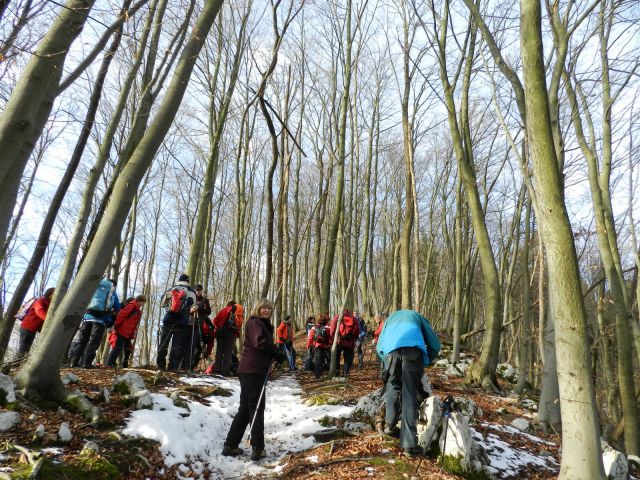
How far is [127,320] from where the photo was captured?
830 centimetres

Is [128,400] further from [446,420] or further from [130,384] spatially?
[446,420]

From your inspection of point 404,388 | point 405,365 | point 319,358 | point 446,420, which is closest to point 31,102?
point 405,365

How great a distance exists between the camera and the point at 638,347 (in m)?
8.95

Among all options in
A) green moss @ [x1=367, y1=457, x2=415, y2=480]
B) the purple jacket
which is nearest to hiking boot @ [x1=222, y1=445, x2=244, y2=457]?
the purple jacket

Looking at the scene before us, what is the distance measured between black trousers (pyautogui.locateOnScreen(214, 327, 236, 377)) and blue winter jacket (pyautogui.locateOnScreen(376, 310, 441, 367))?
434 centimetres

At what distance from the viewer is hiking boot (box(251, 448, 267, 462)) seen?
4.80m

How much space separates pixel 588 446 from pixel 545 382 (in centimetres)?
448

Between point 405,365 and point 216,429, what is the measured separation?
103 inches

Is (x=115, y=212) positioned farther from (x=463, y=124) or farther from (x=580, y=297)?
(x=463, y=124)

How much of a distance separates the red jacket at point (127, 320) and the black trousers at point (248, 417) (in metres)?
4.36

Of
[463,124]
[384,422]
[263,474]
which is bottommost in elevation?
[263,474]

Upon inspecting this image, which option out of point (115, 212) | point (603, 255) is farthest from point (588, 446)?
point (603, 255)

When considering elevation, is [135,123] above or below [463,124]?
below

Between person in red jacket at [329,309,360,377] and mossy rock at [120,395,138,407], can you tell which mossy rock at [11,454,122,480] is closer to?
mossy rock at [120,395,138,407]
